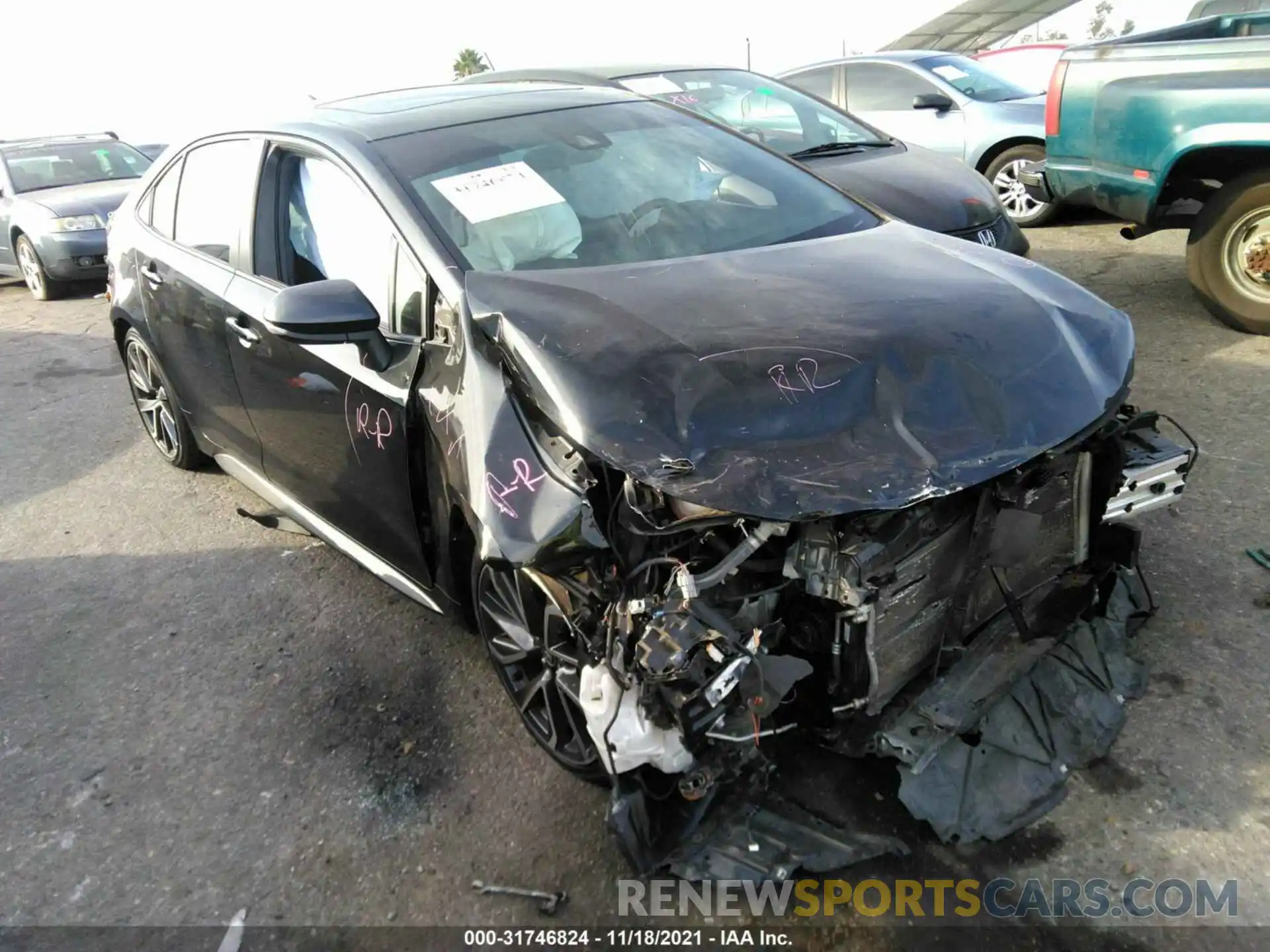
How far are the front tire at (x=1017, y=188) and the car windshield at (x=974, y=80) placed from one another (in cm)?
49

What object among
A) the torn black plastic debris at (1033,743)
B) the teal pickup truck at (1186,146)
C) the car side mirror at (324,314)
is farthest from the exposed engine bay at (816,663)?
the teal pickup truck at (1186,146)

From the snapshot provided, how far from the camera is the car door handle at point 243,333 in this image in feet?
10.7

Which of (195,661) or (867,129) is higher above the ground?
(867,129)

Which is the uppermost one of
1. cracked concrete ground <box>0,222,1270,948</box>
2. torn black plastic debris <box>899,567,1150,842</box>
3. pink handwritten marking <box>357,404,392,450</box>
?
pink handwritten marking <box>357,404,392,450</box>

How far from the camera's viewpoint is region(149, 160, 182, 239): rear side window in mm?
4074

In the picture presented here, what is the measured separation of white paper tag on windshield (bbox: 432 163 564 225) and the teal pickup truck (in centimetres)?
391

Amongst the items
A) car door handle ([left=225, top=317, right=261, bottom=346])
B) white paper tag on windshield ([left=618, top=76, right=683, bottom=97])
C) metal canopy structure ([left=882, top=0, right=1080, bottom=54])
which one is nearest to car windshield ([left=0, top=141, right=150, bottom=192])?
white paper tag on windshield ([left=618, top=76, right=683, bottom=97])

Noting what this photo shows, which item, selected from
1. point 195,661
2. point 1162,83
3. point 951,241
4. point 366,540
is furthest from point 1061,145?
point 195,661

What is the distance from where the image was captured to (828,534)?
2.11 meters

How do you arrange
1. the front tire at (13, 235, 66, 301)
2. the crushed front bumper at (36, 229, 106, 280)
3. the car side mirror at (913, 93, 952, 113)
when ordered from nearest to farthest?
the car side mirror at (913, 93, 952, 113) < the crushed front bumper at (36, 229, 106, 280) < the front tire at (13, 235, 66, 301)

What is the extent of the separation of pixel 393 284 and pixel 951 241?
1.78 m

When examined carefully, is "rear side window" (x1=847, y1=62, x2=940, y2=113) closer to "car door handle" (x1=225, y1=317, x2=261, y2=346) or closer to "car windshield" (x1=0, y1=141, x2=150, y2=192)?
"car door handle" (x1=225, y1=317, x2=261, y2=346)

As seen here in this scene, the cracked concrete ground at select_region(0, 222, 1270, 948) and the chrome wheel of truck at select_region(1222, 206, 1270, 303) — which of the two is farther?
the chrome wheel of truck at select_region(1222, 206, 1270, 303)

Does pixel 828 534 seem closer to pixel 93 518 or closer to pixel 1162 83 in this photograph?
pixel 93 518
